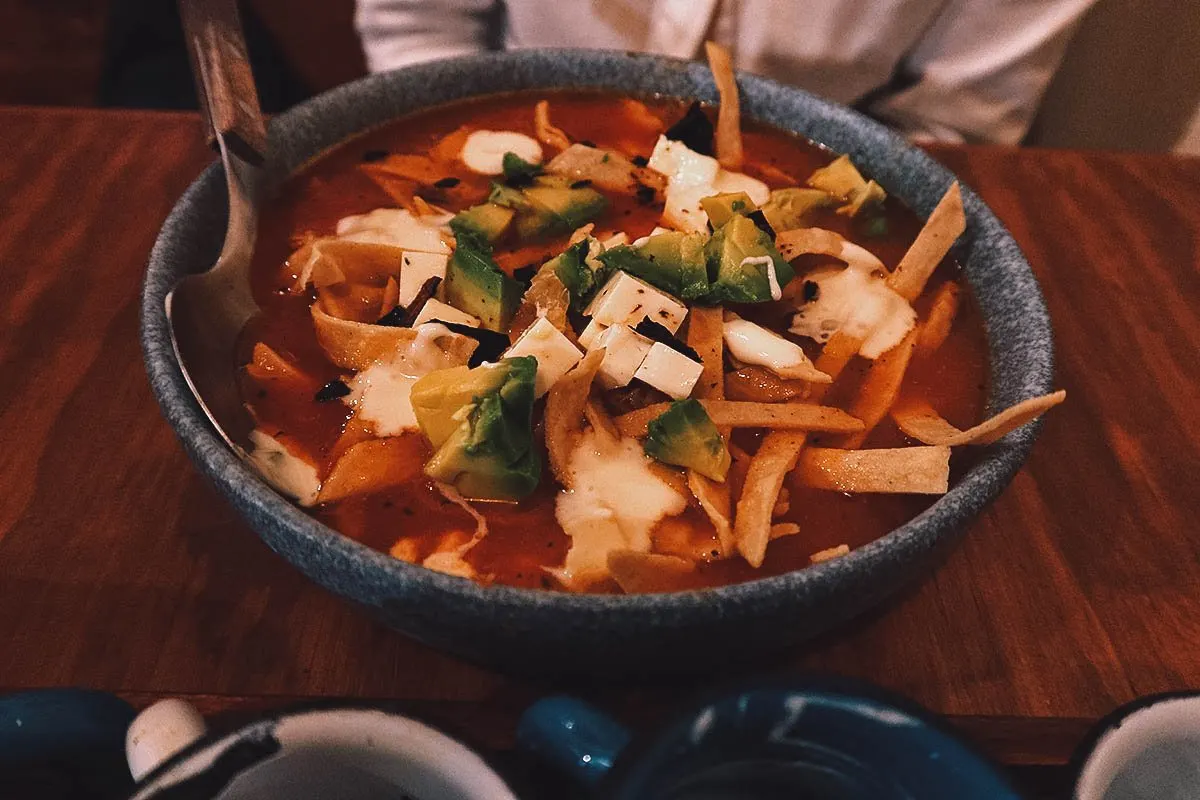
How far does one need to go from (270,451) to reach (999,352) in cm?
88

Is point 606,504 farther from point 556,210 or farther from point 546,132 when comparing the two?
point 546,132

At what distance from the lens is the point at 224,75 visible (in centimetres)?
126

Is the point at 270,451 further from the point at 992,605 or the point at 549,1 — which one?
the point at 549,1

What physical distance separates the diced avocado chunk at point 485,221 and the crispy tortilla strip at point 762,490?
0.51m

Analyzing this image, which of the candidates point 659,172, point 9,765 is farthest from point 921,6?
point 9,765

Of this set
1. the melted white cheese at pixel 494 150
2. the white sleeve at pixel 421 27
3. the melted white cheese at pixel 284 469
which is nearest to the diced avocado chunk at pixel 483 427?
the melted white cheese at pixel 284 469

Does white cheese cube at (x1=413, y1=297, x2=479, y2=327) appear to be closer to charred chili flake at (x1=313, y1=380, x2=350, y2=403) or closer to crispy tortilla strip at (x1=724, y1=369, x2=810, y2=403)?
charred chili flake at (x1=313, y1=380, x2=350, y2=403)

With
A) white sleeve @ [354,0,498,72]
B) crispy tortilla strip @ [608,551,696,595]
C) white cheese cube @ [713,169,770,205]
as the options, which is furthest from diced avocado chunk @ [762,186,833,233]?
white sleeve @ [354,0,498,72]

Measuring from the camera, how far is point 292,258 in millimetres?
1252

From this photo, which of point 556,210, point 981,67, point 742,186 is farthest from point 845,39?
point 556,210

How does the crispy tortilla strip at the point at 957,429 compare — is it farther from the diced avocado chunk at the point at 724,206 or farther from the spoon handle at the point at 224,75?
the spoon handle at the point at 224,75

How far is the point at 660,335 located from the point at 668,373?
64 mm

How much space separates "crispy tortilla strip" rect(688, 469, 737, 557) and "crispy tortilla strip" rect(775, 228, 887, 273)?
16.9 inches

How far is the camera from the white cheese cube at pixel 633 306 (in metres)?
1.08
